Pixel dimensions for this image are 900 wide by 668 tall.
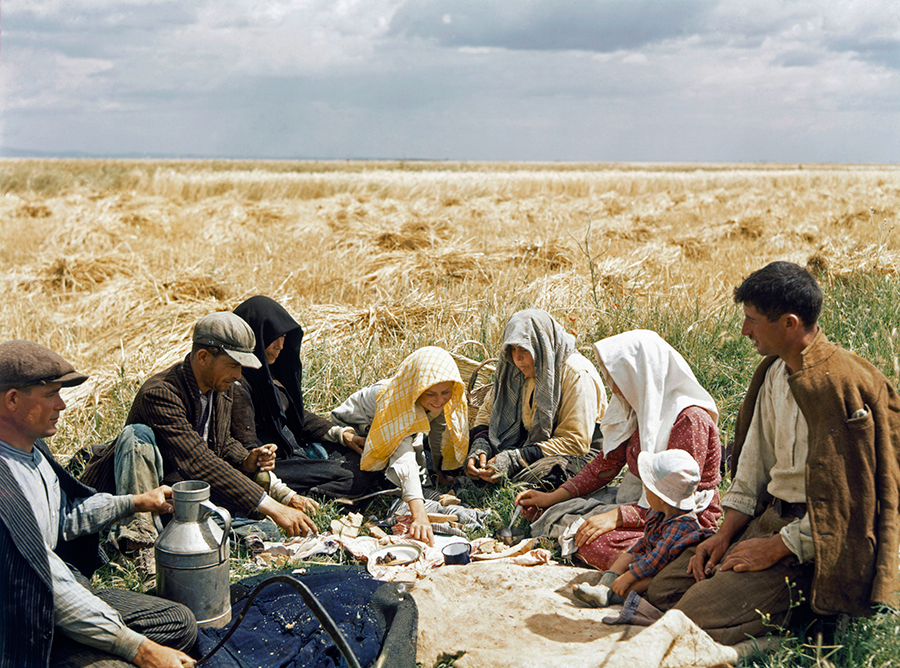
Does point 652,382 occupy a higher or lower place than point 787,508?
higher

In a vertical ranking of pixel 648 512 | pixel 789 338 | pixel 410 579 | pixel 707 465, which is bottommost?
pixel 410 579

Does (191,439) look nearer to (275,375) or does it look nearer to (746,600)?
(275,375)

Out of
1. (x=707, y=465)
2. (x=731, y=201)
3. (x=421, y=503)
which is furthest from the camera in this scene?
(x=731, y=201)

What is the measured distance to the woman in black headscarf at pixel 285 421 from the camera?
14.0 feet

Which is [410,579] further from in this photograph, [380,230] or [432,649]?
[380,230]

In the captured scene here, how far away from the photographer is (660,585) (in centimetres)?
302

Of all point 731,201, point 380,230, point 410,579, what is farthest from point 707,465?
point 731,201

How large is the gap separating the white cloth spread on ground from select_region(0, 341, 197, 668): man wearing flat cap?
95 centimetres

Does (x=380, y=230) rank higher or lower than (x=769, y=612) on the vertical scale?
higher

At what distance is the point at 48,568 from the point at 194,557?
24.2 inches

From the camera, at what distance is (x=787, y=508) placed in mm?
2869

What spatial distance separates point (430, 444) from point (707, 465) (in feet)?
5.38

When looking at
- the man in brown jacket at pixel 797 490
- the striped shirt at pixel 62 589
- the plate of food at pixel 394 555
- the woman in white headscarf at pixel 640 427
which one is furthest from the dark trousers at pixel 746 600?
the striped shirt at pixel 62 589

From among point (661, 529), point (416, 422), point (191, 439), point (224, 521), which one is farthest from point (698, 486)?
point (191, 439)
